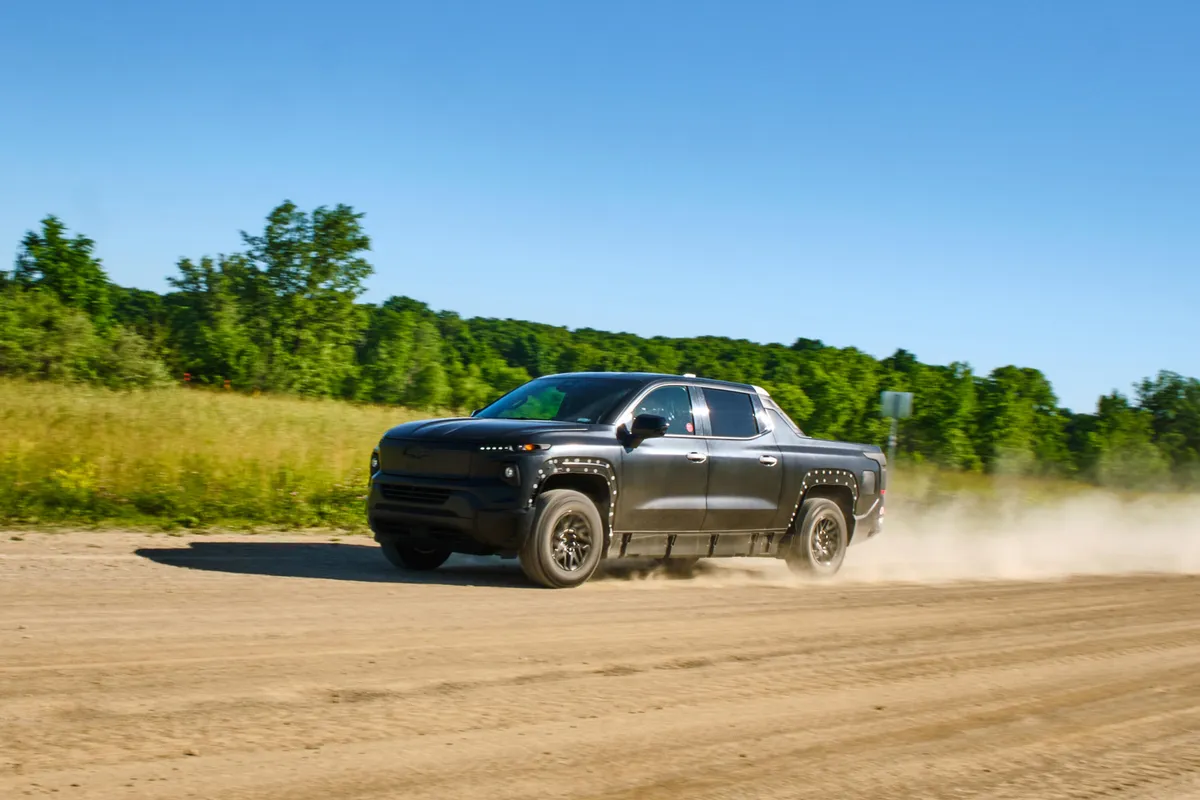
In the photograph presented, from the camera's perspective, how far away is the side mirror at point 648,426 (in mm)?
9773

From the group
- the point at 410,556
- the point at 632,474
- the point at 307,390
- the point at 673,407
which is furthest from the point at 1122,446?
the point at 410,556

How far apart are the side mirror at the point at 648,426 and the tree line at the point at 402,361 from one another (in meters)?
28.0

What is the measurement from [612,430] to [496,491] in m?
1.29

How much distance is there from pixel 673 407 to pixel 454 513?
2456mm

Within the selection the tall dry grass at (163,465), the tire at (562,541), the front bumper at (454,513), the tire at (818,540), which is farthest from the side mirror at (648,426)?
the tall dry grass at (163,465)

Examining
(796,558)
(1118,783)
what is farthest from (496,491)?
(1118,783)

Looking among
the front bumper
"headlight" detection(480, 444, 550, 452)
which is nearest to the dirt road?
the front bumper

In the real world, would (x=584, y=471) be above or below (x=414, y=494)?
above

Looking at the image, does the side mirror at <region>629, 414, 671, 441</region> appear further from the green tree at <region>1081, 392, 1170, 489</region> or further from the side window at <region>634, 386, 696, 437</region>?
the green tree at <region>1081, 392, 1170, 489</region>

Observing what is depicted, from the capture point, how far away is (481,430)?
376 inches

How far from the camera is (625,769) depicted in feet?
14.6

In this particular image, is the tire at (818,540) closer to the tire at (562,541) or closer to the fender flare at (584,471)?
the fender flare at (584,471)

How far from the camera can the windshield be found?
404 inches

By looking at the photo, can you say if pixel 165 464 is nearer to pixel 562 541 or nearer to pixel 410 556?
pixel 410 556
